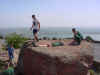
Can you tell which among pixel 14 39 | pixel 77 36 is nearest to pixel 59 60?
pixel 77 36

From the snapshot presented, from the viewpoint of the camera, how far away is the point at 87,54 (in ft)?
23.7

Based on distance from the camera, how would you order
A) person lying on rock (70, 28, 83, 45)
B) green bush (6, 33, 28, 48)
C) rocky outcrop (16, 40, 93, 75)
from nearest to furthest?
rocky outcrop (16, 40, 93, 75) → person lying on rock (70, 28, 83, 45) → green bush (6, 33, 28, 48)

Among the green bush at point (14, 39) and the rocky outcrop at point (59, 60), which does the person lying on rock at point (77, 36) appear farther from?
the green bush at point (14, 39)

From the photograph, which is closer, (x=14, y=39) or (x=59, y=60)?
(x=59, y=60)

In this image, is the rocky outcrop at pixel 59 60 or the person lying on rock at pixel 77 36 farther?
the person lying on rock at pixel 77 36

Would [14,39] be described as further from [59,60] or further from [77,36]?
[59,60]

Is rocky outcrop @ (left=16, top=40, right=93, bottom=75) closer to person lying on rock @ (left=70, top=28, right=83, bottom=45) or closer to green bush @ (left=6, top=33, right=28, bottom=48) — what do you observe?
person lying on rock @ (left=70, top=28, right=83, bottom=45)

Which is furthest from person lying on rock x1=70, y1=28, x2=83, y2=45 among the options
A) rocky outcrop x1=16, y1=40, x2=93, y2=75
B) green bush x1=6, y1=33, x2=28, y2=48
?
green bush x1=6, y1=33, x2=28, y2=48

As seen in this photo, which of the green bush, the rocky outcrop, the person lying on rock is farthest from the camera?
the green bush

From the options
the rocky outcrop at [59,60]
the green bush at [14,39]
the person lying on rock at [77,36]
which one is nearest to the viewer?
the rocky outcrop at [59,60]

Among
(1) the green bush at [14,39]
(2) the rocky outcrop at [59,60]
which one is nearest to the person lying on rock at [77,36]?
(2) the rocky outcrop at [59,60]

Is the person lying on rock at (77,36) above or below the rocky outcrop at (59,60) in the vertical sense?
above

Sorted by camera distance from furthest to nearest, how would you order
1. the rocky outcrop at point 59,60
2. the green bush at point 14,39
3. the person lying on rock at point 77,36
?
the green bush at point 14,39 < the person lying on rock at point 77,36 < the rocky outcrop at point 59,60

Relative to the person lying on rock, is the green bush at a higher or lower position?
lower
